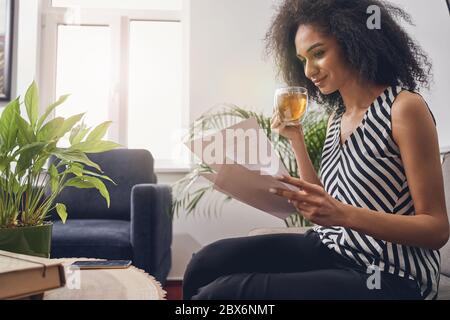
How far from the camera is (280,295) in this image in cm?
57

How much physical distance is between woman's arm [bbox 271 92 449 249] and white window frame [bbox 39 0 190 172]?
5.78ft

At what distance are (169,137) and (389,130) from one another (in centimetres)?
180

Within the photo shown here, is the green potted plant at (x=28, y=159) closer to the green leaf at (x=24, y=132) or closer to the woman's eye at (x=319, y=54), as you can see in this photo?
the green leaf at (x=24, y=132)

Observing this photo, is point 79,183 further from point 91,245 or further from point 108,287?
point 91,245

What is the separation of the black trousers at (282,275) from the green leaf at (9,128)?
39 centimetres

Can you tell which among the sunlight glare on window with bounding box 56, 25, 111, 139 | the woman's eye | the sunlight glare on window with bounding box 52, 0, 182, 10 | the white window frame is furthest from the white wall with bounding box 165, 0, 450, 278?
the woman's eye

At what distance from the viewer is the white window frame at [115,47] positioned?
2.26m

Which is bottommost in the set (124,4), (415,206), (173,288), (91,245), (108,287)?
(173,288)

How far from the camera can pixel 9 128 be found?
1.91 ft

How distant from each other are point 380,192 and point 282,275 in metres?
0.22


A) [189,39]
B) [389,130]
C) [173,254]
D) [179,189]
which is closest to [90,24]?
[189,39]

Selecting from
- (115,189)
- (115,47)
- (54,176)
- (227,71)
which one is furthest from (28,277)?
(115,47)

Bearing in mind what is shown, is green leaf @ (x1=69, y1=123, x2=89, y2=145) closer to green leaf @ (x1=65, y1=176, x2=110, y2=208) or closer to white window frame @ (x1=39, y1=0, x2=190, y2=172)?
green leaf @ (x1=65, y1=176, x2=110, y2=208)
